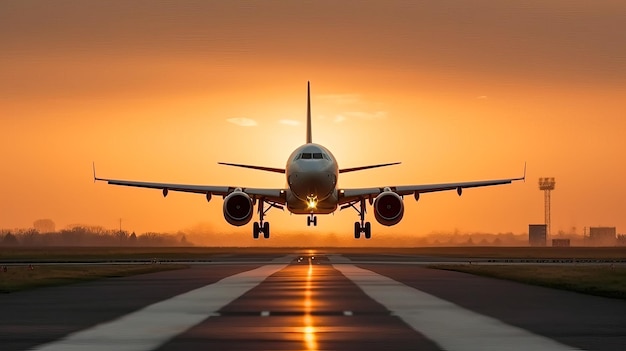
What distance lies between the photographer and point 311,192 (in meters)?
88.1

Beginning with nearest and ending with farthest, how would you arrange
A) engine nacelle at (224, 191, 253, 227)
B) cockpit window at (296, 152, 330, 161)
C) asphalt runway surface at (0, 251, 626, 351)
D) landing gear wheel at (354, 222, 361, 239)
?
asphalt runway surface at (0, 251, 626, 351), cockpit window at (296, 152, 330, 161), engine nacelle at (224, 191, 253, 227), landing gear wheel at (354, 222, 361, 239)

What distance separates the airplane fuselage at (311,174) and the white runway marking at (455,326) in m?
48.5

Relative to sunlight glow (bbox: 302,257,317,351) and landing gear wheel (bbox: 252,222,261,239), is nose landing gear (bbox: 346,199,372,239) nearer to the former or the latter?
landing gear wheel (bbox: 252,222,261,239)

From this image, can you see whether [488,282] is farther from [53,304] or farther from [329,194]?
[329,194]

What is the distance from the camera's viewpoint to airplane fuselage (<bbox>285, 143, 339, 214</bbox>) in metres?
86.3

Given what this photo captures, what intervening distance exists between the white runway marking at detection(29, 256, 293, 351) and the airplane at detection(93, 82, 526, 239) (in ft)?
159

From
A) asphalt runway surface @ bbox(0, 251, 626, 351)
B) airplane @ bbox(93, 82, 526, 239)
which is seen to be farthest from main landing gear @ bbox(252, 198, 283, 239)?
asphalt runway surface @ bbox(0, 251, 626, 351)

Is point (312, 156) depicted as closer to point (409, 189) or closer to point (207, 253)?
point (409, 189)

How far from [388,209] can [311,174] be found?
9557 millimetres

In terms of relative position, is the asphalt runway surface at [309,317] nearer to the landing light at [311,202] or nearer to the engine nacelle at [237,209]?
the landing light at [311,202]

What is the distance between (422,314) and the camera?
1105 inches

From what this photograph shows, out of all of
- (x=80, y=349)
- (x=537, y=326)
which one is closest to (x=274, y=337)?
(x=80, y=349)

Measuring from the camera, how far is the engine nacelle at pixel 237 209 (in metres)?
91.5

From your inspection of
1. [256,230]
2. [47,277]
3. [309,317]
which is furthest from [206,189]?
[309,317]
